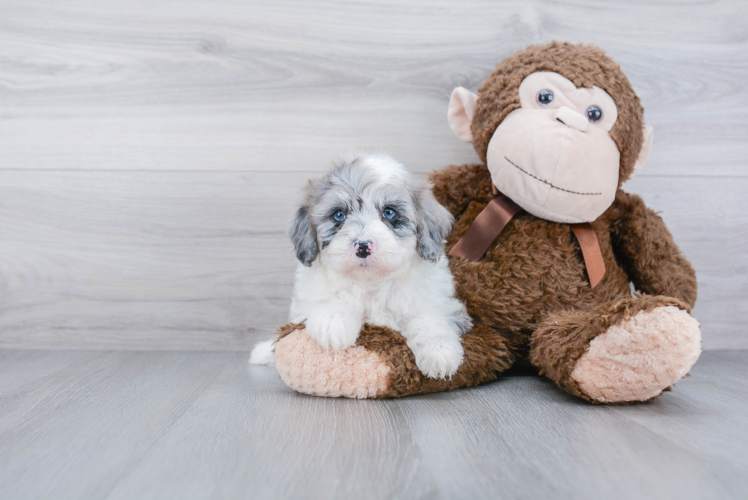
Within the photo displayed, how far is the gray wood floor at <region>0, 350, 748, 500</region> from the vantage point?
85 centimetres

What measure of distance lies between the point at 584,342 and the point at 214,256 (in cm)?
125

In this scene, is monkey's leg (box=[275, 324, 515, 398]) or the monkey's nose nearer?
monkey's leg (box=[275, 324, 515, 398])

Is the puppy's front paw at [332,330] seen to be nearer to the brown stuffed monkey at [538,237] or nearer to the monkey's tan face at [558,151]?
the brown stuffed monkey at [538,237]

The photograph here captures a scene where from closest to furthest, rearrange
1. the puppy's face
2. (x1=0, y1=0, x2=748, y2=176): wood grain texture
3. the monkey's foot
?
the monkey's foot, the puppy's face, (x1=0, y1=0, x2=748, y2=176): wood grain texture

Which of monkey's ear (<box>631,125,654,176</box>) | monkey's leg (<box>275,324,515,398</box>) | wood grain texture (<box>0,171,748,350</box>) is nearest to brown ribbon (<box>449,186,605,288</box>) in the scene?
monkey's ear (<box>631,125,654,176</box>)

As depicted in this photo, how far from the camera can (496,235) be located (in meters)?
1.53

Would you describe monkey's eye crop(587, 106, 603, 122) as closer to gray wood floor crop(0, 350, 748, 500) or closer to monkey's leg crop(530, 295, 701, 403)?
monkey's leg crop(530, 295, 701, 403)

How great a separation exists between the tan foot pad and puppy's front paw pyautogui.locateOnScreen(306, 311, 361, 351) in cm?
2

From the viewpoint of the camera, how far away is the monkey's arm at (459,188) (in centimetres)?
163

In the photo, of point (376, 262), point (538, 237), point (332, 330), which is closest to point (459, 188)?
point (538, 237)

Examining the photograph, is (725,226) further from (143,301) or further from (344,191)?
(143,301)

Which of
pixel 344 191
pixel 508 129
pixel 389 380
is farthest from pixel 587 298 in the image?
pixel 344 191

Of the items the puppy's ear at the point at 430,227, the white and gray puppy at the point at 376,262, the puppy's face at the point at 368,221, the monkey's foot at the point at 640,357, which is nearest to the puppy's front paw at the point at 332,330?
the white and gray puppy at the point at 376,262

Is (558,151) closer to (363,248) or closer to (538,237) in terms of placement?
(538,237)
